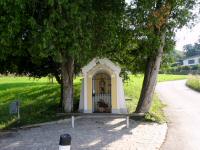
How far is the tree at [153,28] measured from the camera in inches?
722

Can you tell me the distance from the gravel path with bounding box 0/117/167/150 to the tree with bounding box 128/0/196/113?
2.57 meters

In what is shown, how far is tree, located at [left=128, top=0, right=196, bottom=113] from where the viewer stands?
60.2 feet

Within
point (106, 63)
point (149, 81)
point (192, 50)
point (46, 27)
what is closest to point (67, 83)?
point (106, 63)

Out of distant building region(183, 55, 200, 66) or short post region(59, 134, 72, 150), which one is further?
distant building region(183, 55, 200, 66)

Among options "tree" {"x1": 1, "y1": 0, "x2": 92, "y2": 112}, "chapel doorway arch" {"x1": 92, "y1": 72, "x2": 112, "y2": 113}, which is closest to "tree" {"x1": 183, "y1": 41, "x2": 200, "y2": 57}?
"chapel doorway arch" {"x1": 92, "y1": 72, "x2": 112, "y2": 113}

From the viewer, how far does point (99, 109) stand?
2152 cm

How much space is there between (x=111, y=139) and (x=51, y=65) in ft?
34.0

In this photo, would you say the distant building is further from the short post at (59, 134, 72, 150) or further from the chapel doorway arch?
the short post at (59, 134, 72, 150)

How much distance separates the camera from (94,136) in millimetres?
15578

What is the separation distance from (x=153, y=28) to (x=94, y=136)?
5991 millimetres

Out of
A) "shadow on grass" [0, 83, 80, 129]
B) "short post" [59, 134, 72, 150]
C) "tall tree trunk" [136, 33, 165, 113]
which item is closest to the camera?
"short post" [59, 134, 72, 150]

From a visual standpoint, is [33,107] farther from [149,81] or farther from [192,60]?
[192,60]

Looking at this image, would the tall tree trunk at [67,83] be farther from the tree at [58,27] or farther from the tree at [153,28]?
the tree at [153,28]

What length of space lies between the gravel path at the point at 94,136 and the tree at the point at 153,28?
2568mm
